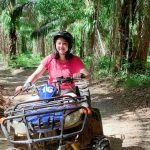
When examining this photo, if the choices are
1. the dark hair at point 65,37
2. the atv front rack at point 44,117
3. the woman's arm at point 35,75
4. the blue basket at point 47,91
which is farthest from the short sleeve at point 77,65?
the atv front rack at point 44,117

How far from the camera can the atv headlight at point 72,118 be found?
473cm

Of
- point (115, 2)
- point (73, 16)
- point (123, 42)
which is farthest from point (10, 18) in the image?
point (115, 2)

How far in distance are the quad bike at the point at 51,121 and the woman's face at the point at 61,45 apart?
0.61 metres

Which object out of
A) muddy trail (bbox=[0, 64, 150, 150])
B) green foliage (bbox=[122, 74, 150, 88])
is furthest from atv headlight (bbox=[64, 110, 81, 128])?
green foliage (bbox=[122, 74, 150, 88])

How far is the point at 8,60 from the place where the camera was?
86.4 feet

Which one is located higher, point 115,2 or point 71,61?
point 115,2

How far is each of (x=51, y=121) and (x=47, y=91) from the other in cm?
58

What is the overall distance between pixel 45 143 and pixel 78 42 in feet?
72.9

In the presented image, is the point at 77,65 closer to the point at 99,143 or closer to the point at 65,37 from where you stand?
the point at 65,37

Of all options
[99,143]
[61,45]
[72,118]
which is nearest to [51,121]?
[72,118]

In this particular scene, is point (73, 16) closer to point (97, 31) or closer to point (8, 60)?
point (8, 60)

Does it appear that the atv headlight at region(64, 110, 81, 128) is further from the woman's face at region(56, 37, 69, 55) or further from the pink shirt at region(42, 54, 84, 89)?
the woman's face at region(56, 37, 69, 55)

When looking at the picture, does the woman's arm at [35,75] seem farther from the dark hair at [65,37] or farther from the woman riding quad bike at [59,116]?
the dark hair at [65,37]

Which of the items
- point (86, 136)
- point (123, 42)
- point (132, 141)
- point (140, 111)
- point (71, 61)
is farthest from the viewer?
point (123, 42)
